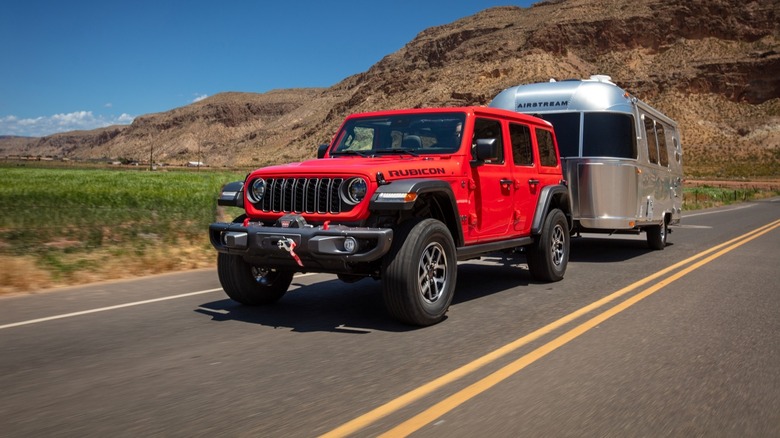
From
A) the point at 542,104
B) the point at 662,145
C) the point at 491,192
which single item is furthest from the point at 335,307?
the point at 662,145

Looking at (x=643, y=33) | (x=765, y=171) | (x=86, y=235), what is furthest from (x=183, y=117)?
(x=86, y=235)

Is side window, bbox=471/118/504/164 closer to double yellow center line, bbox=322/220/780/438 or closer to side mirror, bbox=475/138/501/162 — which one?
side mirror, bbox=475/138/501/162

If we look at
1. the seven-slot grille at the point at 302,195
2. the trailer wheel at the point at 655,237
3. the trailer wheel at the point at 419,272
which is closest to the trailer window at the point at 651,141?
the trailer wheel at the point at 655,237

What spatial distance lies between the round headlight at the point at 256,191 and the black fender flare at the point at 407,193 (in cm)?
133

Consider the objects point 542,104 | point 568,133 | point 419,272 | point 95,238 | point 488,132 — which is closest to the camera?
point 419,272

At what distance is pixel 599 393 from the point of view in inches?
180

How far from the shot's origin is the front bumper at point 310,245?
6.06 meters

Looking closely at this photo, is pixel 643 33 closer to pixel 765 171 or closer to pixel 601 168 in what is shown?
pixel 765 171

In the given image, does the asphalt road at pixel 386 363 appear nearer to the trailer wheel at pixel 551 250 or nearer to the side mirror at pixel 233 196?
the trailer wheel at pixel 551 250

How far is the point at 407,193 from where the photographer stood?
6.18 m

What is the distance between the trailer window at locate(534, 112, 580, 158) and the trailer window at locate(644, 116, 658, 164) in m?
1.77

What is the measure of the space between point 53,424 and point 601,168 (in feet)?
31.0

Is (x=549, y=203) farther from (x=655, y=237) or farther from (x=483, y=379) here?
(x=655, y=237)

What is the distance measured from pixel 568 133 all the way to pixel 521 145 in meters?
3.49
